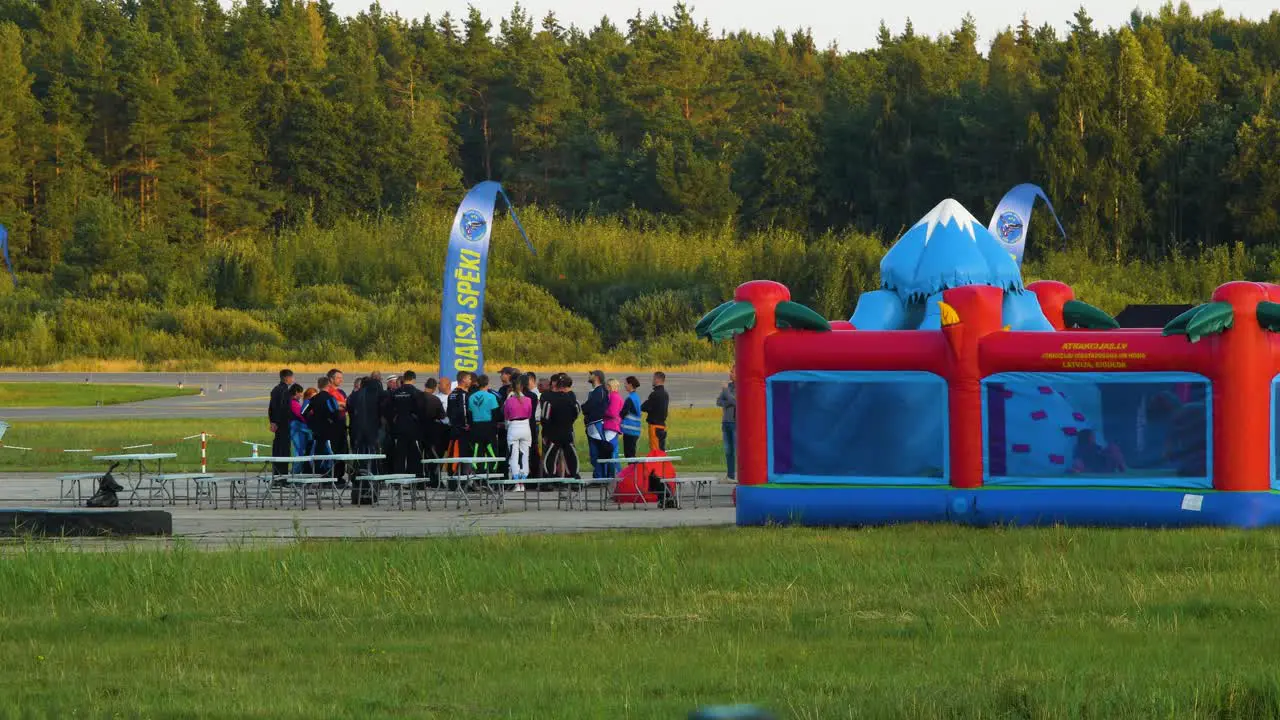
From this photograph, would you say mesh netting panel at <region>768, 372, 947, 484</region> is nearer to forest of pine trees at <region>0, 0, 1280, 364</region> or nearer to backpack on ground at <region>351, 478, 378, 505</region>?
backpack on ground at <region>351, 478, 378, 505</region>

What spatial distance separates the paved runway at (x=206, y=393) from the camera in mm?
41969

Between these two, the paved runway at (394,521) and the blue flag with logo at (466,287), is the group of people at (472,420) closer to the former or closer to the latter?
the paved runway at (394,521)

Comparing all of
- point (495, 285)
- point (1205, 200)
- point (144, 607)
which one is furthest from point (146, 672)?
point (1205, 200)

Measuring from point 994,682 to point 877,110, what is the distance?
78.9m

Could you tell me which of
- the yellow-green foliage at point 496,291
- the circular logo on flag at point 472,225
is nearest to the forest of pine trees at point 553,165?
the yellow-green foliage at point 496,291

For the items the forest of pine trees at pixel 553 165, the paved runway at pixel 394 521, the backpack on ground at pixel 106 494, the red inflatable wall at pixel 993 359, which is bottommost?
the paved runway at pixel 394 521

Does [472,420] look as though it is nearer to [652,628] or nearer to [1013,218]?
[652,628]

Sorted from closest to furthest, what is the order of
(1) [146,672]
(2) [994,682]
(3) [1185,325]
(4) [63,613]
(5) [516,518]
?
(2) [994,682] → (1) [146,672] → (4) [63,613] → (3) [1185,325] → (5) [516,518]

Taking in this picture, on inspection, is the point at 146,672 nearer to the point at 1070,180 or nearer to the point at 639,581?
the point at 639,581

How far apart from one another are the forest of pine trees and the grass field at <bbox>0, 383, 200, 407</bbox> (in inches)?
595

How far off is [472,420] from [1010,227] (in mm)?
12991

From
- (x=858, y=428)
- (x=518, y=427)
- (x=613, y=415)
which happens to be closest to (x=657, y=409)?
(x=613, y=415)

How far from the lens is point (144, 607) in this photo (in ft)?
38.9

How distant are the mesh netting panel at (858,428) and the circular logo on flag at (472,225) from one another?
1042 centimetres
